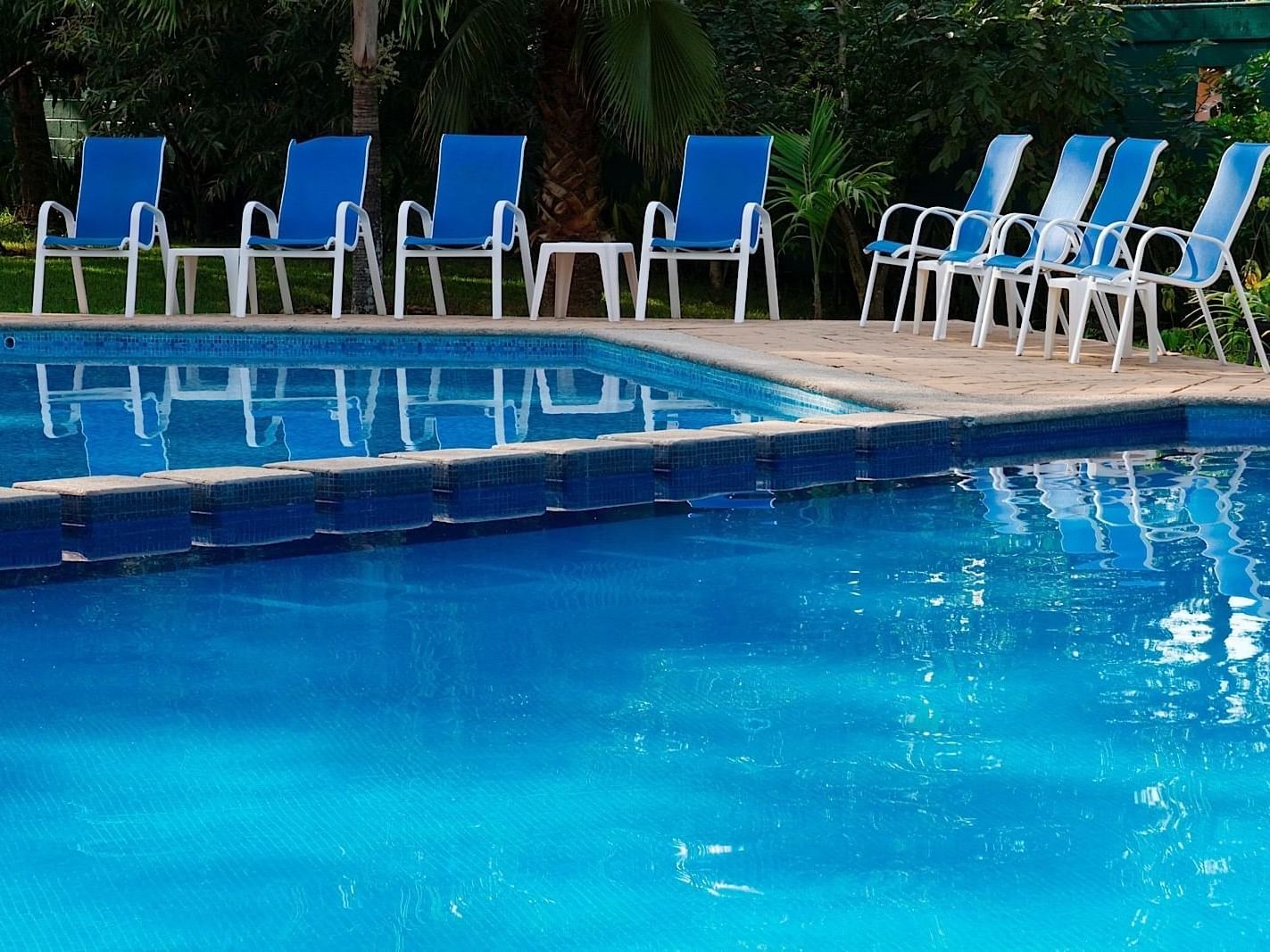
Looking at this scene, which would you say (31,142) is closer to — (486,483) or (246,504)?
(486,483)

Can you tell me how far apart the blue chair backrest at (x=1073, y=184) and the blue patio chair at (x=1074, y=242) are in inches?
0.4

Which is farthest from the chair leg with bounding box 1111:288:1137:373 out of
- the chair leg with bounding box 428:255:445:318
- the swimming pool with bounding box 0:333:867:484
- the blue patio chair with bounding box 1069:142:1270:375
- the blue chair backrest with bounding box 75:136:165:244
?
the blue chair backrest with bounding box 75:136:165:244

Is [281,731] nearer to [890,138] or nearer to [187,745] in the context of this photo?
[187,745]

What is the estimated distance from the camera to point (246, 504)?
509 cm

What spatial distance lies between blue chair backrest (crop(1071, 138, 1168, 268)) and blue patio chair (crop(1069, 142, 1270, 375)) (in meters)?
0.19

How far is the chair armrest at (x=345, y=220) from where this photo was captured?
9523 mm

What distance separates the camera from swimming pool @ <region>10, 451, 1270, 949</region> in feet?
8.84

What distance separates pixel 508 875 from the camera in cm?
281

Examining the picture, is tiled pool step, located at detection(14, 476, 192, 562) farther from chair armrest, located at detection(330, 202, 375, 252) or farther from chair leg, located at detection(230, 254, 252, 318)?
chair leg, located at detection(230, 254, 252, 318)

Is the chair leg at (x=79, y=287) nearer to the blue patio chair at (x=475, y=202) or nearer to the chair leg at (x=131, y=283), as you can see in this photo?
the chair leg at (x=131, y=283)

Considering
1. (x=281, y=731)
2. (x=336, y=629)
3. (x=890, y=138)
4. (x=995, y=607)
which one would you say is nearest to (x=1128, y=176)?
(x=890, y=138)

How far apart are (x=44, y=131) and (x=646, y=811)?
13.7 meters

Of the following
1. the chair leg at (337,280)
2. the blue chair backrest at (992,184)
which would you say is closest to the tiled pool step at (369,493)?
the chair leg at (337,280)

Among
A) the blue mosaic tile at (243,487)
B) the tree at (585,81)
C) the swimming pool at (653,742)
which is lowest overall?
the swimming pool at (653,742)
